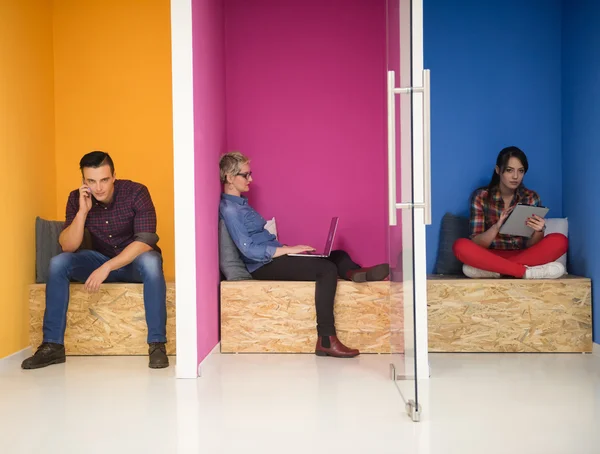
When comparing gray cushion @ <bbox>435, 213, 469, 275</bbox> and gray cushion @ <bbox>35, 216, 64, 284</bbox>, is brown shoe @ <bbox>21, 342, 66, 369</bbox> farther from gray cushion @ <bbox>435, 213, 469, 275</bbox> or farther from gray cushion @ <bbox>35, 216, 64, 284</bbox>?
gray cushion @ <bbox>435, 213, 469, 275</bbox>

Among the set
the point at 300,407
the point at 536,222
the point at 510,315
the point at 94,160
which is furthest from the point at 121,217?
the point at 536,222

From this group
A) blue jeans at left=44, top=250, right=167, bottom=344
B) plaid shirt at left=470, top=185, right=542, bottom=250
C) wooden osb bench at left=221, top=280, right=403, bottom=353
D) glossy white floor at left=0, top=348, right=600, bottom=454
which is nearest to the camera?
glossy white floor at left=0, top=348, right=600, bottom=454

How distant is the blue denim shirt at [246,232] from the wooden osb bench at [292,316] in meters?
0.17

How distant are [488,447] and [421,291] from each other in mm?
1209

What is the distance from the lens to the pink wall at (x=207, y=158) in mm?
3908

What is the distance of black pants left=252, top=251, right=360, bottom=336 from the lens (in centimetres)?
425

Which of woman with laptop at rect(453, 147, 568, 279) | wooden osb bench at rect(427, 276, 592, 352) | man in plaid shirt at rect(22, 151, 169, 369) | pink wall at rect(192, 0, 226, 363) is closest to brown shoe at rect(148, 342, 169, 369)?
man in plaid shirt at rect(22, 151, 169, 369)

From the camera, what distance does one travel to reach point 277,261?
4504 millimetres

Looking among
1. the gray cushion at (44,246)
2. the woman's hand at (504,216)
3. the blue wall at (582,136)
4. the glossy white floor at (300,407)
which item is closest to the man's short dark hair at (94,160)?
the gray cushion at (44,246)

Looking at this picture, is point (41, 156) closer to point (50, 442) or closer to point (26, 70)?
point (26, 70)

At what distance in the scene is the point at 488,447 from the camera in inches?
101

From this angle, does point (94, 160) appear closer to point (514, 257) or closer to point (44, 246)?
point (44, 246)

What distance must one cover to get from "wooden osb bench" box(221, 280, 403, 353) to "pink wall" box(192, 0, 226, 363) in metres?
0.12

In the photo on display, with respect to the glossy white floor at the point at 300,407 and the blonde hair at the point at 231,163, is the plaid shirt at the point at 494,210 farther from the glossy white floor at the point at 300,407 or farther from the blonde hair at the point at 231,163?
the blonde hair at the point at 231,163
